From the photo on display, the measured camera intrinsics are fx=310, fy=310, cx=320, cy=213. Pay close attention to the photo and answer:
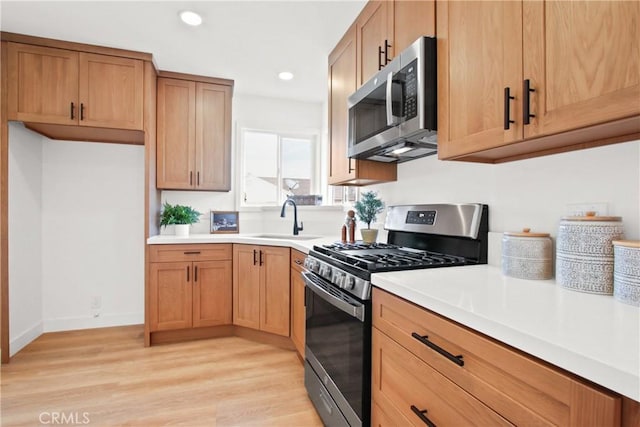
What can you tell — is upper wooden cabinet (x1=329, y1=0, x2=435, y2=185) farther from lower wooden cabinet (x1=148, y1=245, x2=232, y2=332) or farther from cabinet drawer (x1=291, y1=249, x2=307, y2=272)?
lower wooden cabinet (x1=148, y1=245, x2=232, y2=332)

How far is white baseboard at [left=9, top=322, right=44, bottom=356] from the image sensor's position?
246 centimetres

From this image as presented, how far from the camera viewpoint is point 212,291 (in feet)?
9.25

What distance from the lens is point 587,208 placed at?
1.08 m

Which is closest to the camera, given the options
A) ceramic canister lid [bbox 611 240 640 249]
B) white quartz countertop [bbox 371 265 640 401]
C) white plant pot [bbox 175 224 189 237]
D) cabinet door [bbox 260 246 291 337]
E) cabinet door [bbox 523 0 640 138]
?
white quartz countertop [bbox 371 265 640 401]

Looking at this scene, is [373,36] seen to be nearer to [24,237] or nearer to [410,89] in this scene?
[410,89]

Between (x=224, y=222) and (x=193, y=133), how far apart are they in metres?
0.97

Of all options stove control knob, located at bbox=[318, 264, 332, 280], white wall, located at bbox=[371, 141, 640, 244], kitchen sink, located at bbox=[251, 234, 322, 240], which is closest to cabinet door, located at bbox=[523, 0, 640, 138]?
white wall, located at bbox=[371, 141, 640, 244]

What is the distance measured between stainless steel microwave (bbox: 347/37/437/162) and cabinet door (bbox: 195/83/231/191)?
68.5 inches

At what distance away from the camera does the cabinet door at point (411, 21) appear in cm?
139

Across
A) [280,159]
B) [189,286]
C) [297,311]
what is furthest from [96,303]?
[280,159]

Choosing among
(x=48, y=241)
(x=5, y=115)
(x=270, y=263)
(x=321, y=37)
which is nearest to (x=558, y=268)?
(x=270, y=263)

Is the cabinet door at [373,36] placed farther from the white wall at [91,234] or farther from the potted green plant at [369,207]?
the white wall at [91,234]

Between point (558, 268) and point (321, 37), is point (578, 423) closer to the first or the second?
point (558, 268)

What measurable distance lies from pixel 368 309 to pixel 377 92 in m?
1.13
